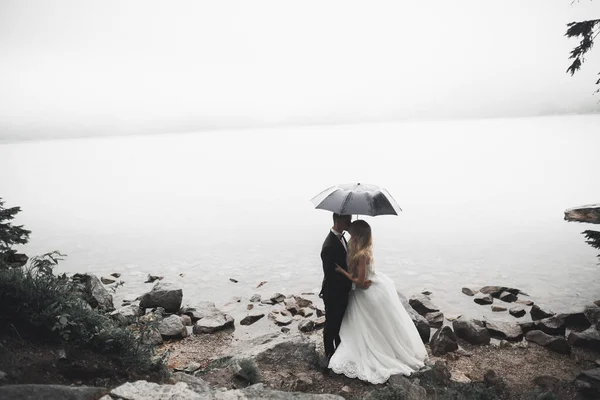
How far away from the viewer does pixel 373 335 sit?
747cm

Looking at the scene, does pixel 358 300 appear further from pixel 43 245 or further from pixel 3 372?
pixel 43 245

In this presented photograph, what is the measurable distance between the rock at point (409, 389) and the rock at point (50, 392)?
15.0 feet

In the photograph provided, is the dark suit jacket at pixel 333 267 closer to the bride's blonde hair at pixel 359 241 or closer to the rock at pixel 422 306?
the bride's blonde hair at pixel 359 241

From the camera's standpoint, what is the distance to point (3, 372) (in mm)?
4363

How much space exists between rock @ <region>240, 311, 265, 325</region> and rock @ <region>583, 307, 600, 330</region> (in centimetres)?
1040

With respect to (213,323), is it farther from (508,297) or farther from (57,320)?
(508,297)

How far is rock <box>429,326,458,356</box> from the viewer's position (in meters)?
9.49

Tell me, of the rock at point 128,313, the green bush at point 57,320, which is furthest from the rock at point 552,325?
the rock at point 128,313

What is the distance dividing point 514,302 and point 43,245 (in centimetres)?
2613

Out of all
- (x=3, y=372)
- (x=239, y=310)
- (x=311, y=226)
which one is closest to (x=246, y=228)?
(x=311, y=226)

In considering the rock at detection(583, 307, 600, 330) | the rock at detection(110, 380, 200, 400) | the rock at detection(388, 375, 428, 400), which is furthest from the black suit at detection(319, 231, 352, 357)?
the rock at detection(583, 307, 600, 330)

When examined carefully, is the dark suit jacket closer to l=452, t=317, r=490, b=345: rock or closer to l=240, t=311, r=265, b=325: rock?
l=452, t=317, r=490, b=345: rock

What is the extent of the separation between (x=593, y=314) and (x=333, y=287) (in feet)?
31.6

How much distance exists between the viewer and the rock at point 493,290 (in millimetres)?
14141
